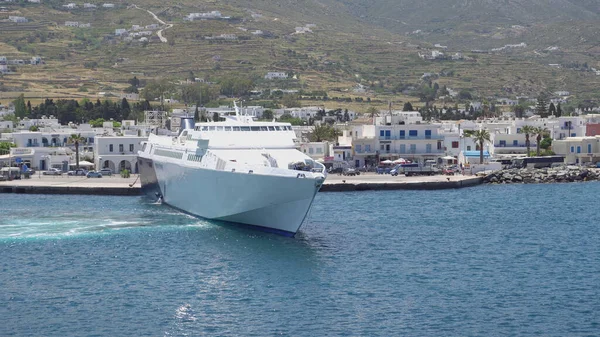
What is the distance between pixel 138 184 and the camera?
268ft

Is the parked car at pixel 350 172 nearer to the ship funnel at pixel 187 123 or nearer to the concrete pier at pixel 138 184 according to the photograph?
the concrete pier at pixel 138 184

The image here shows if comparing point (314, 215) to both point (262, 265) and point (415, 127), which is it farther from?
point (415, 127)

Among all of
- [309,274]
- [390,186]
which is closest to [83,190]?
[390,186]

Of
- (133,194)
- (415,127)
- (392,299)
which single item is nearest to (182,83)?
(415,127)

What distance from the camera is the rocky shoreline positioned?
87.4 metres

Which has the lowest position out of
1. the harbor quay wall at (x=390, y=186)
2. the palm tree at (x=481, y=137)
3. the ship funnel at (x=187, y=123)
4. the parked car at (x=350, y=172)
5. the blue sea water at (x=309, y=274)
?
the blue sea water at (x=309, y=274)

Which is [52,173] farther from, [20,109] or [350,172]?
[20,109]

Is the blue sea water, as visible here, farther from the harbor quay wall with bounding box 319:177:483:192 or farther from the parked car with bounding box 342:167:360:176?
the parked car with bounding box 342:167:360:176

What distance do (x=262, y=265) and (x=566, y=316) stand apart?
13478mm

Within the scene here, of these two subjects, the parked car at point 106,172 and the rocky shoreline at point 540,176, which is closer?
the rocky shoreline at point 540,176

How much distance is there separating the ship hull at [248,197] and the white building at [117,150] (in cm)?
2836

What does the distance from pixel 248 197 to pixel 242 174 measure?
1148 millimetres

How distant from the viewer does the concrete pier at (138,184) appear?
3120 inches

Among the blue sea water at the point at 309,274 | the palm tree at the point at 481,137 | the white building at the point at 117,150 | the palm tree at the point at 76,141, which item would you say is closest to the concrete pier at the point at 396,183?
the palm tree at the point at 481,137
